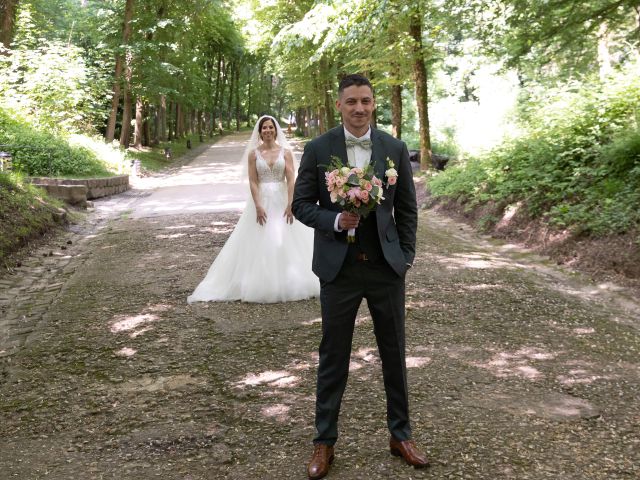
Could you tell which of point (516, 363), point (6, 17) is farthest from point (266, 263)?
point (6, 17)

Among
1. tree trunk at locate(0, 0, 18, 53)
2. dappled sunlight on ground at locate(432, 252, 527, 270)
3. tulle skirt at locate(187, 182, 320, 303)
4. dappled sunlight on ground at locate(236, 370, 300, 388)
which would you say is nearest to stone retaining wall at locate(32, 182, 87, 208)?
tree trunk at locate(0, 0, 18, 53)

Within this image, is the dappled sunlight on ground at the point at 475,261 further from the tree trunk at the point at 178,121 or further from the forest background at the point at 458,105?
the tree trunk at the point at 178,121

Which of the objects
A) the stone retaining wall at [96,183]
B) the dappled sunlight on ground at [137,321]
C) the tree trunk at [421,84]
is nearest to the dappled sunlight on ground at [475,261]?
the dappled sunlight on ground at [137,321]

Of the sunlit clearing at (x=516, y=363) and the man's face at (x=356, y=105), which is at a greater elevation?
the man's face at (x=356, y=105)

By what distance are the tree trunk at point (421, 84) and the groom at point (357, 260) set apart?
14762mm

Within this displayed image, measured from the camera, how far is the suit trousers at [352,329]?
143 inches

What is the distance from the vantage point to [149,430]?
171 inches

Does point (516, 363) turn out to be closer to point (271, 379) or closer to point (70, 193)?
point (271, 379)

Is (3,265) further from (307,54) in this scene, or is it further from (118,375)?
(307,54)

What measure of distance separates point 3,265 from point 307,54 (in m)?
22.5

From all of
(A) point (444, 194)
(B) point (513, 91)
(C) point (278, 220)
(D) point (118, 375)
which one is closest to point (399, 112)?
(A) point (444, 194)

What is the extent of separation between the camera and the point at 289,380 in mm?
5199

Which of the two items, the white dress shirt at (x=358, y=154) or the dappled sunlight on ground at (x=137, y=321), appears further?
the dappled sunlight on ground at (x=137, y=321)

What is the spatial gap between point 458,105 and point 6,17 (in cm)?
2311
